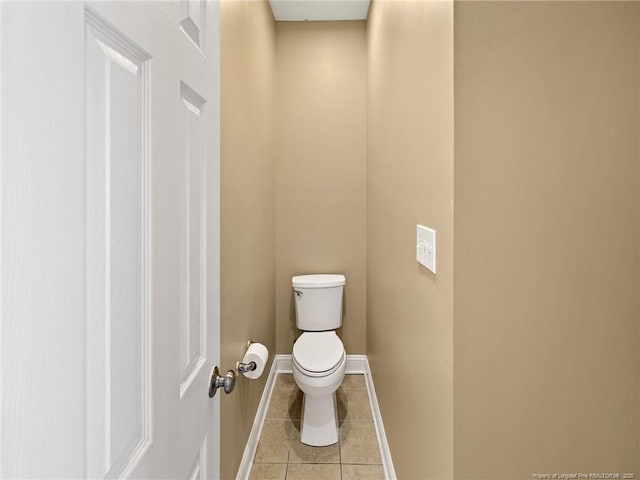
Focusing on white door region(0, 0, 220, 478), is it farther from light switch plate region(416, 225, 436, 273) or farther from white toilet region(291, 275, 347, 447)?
white toilet region(291, 275, 347, 447)

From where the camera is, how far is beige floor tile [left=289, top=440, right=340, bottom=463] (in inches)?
Answer: 84.7

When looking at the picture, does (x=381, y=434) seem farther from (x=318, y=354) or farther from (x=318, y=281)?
(x=318, y=281)

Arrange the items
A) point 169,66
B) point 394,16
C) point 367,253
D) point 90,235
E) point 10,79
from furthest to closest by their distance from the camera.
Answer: point 367,253 → point 394,16 → point 169,66 → point 90,235 → point 10,79

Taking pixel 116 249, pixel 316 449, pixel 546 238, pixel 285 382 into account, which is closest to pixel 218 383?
pixel 116 249

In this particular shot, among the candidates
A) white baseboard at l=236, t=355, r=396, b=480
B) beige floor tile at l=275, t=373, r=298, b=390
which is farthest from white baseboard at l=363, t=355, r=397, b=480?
beige floor tile at l=275, t=373, r=298, b=390

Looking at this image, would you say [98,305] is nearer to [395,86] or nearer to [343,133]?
[395,86]

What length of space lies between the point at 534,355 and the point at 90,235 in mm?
1053

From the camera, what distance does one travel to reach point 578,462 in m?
1.10

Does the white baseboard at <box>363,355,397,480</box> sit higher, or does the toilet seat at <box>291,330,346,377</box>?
the toilet seat at <box>291,330,346,377</box>

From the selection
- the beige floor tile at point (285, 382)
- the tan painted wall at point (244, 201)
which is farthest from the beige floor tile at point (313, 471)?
the beige floor tile at point (285, 382)

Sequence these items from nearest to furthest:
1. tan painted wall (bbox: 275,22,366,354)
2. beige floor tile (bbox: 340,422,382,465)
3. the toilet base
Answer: beige floor tile (bbox: 340,422,382,465) < the toilet base < tan painted wall (bbox: 275,22,366,354)

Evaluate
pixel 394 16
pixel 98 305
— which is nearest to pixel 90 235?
pixel 98 305

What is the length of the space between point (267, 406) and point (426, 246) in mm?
1788

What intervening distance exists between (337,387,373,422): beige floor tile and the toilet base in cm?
24
